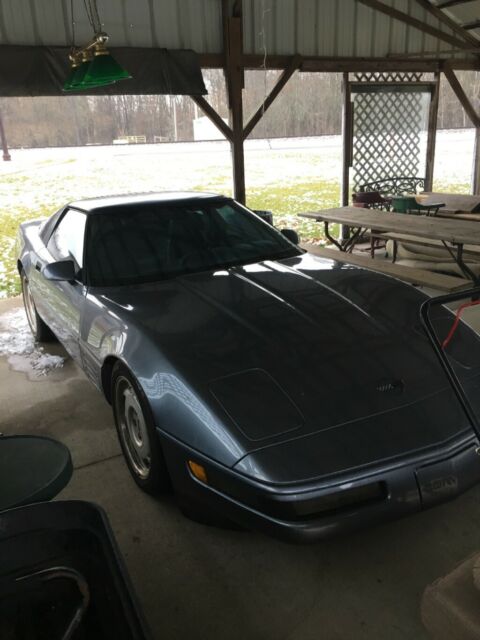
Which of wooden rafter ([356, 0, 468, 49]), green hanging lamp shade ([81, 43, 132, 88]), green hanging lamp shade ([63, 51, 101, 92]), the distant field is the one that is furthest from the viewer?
the distant field

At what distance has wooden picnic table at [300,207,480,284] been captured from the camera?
4.84 metres

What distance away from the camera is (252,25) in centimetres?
668

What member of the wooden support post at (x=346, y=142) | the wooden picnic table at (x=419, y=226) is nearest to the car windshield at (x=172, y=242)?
the wooden picnic table at (x=419, y=226)

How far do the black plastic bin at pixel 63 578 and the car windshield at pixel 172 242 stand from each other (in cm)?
179

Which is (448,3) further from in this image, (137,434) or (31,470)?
(31,470)

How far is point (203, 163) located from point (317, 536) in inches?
597

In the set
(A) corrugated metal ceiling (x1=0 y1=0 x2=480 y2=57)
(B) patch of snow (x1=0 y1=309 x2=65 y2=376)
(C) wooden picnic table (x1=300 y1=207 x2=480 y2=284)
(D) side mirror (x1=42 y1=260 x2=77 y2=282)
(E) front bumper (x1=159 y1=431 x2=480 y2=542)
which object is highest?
A: (A) corrugated metal ceiling (x1=0 y1=0 x2=480 y2=57)

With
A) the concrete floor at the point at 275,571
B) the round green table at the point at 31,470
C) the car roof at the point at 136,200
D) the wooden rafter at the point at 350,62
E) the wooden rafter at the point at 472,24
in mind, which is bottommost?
the concrete floor at the point at 275,571

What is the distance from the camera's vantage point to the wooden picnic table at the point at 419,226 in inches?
190

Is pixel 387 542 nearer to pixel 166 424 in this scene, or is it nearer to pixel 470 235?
pixel 166 424

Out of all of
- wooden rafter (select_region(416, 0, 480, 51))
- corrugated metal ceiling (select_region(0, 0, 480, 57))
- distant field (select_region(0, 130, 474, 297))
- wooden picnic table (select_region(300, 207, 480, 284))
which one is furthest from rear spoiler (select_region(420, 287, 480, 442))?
wooden rafter (select_region(416, 0, 480, 51))

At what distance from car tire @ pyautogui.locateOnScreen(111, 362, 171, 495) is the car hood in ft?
0.64

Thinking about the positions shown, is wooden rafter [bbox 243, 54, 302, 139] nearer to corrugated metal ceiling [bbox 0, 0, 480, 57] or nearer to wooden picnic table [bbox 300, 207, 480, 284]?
corrugated metal ceiling [bbox 0, 0, 480, 57]

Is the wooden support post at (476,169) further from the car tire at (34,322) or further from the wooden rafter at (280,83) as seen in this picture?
the car tire at (34,322)
